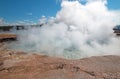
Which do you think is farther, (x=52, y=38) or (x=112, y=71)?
(x=52, y=38)

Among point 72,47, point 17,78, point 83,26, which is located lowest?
point 17,78

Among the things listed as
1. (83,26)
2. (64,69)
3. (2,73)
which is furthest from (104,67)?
(83,26)

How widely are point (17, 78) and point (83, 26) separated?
1475 centimetres

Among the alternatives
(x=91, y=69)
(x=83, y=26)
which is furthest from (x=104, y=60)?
(x=83, y=26)

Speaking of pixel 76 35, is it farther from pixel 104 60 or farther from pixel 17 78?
pixel 17 78

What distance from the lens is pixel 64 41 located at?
20031mm

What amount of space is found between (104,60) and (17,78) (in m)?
6.01

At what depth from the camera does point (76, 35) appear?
20.8 metres

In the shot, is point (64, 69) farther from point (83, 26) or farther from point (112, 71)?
point (83, 26)

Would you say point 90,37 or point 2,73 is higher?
point 90,37

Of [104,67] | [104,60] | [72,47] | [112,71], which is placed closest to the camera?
[112,71]

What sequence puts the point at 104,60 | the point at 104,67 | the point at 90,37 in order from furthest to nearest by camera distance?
1. the point at 90,37
2. the point at 104,60
3. the point at 104,67

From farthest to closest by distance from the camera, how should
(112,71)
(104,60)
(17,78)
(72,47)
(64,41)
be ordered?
(64,41) → (72,47) → (104,60) → (112,71) → (17,78)

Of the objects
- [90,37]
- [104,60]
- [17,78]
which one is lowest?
[17,78]
